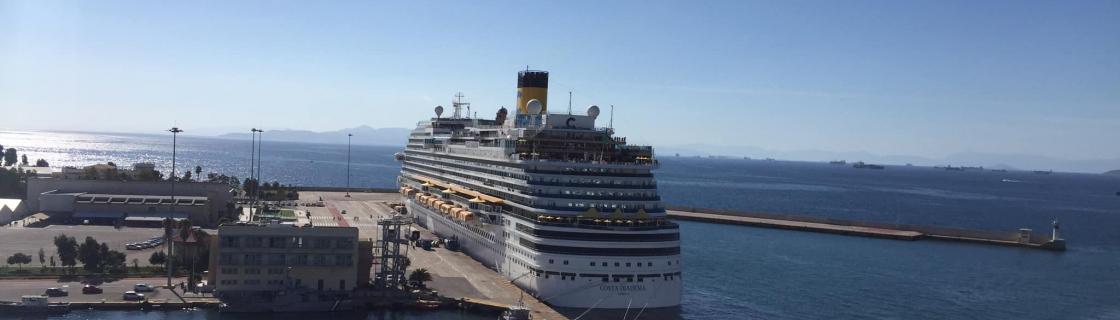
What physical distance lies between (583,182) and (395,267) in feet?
34.3

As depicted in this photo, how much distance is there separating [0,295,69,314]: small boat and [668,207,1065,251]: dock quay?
69174mm

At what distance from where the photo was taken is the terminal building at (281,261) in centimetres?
4162

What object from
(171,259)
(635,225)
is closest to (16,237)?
(171,259)

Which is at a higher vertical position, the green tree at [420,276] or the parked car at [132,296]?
A: the green tree at [420,276]

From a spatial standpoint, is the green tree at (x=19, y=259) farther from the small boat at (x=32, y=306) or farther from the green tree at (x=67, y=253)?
the small boat at (x=32, y=306)

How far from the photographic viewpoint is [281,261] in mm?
42375

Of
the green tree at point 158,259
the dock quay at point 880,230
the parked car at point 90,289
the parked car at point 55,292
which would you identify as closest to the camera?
the parked car at point 55,292

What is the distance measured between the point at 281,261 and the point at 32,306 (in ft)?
33.9

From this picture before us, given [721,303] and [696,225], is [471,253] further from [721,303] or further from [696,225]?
[696,225]

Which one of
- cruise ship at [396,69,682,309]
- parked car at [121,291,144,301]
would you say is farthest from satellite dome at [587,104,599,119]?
parked car at [121,291,144,301]

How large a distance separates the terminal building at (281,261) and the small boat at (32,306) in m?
6.71

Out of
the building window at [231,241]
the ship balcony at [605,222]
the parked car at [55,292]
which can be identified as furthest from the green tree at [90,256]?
the ship balcony at [605,222]

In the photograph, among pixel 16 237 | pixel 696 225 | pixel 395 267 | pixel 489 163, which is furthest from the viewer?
pixel 696 225

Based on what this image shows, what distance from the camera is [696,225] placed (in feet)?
309
